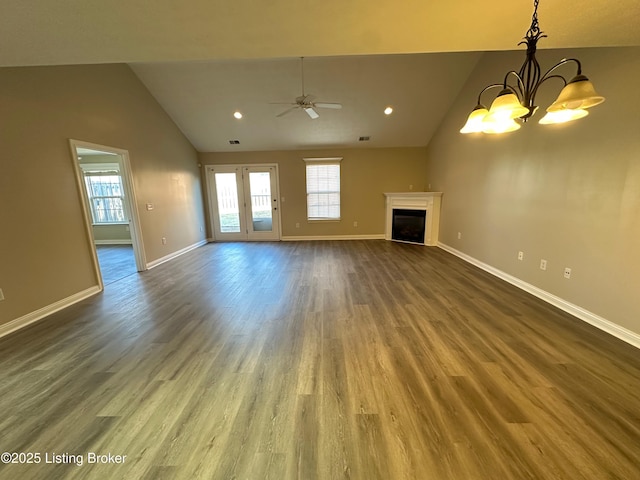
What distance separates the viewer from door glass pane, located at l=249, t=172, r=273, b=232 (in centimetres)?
706

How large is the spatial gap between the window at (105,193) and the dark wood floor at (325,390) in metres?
5.03

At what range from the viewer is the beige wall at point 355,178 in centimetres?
684

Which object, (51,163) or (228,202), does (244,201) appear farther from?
(51,163)

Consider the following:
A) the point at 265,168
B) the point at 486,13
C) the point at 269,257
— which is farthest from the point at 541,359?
the point at 265,168

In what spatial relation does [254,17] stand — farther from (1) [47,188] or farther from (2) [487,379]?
(1) [47,188]

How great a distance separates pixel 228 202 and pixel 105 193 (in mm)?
3357

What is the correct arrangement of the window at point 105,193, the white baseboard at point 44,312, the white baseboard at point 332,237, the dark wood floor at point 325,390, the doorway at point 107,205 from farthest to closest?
the white baseboard at point 332,237, the window at point 105,193, the doorway at point 107,205, the white baseboard at point 44,312, the dark wood floor at point 325,390

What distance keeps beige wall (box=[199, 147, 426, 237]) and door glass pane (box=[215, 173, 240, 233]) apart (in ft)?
1.50

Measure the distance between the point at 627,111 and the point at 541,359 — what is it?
2.30 meters

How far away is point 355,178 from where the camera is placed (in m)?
6.93

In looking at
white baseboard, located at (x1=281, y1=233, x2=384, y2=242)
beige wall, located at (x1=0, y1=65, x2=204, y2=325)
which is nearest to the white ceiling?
beige wall, located at (x1=0, y1=65, x2=204, y2=325)

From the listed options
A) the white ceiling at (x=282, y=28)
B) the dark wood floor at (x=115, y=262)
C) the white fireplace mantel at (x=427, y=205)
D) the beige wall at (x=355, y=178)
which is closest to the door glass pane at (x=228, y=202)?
the beige wall at (x=355, y=178)

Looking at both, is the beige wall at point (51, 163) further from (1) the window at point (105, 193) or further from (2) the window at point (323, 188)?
(2) the window at point (323, 188)

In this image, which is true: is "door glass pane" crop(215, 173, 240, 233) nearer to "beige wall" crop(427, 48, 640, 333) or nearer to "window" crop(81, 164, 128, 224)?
"window" crop(81, 164, 128, 224)
